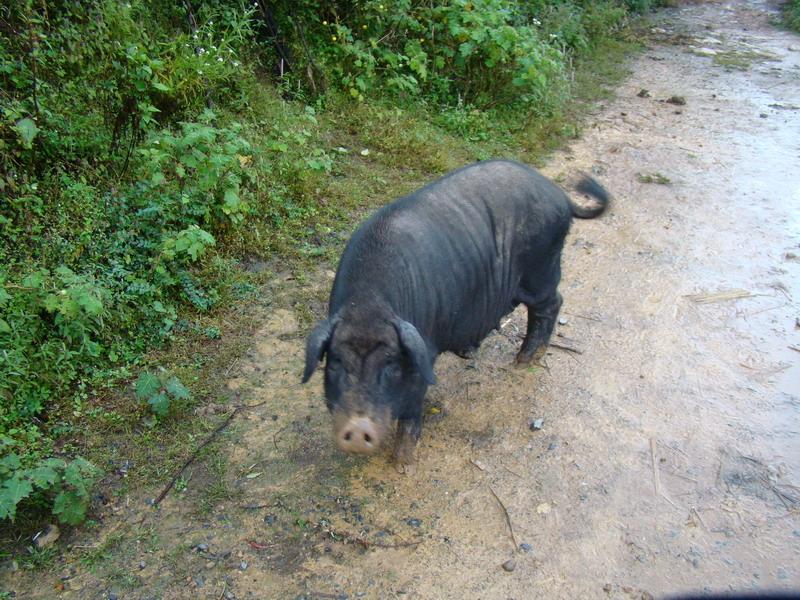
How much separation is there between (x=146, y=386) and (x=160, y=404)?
0.15m

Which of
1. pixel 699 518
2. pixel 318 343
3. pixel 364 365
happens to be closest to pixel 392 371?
pixel 364 365

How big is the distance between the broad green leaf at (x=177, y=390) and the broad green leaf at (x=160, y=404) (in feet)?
0.19

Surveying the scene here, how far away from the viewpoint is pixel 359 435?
309 cm

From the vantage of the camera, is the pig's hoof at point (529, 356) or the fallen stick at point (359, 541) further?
the pig's hoof at point (529, 356)

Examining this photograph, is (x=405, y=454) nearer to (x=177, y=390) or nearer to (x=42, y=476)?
(x=177, y=390)

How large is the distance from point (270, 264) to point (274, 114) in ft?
6.85

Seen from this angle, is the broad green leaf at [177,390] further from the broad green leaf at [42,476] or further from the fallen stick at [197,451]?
the broad green leaf at [42,476]

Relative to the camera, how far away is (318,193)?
629 centimetres

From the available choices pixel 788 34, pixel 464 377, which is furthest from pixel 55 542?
pixel 788 34

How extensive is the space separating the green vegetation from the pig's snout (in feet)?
4.24

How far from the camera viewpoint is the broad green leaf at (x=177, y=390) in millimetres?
3990

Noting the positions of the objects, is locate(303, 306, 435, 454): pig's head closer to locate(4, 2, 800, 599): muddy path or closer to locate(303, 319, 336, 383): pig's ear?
locate(303, 319, 336, 383): pig's ear

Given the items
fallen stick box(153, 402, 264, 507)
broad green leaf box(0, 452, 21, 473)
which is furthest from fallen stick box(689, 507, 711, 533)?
broad green leaf box(0, 452, 21, 473)

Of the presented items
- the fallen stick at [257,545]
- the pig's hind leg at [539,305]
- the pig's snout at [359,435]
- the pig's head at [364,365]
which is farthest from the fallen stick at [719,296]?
the fallen stick at [257,545]
